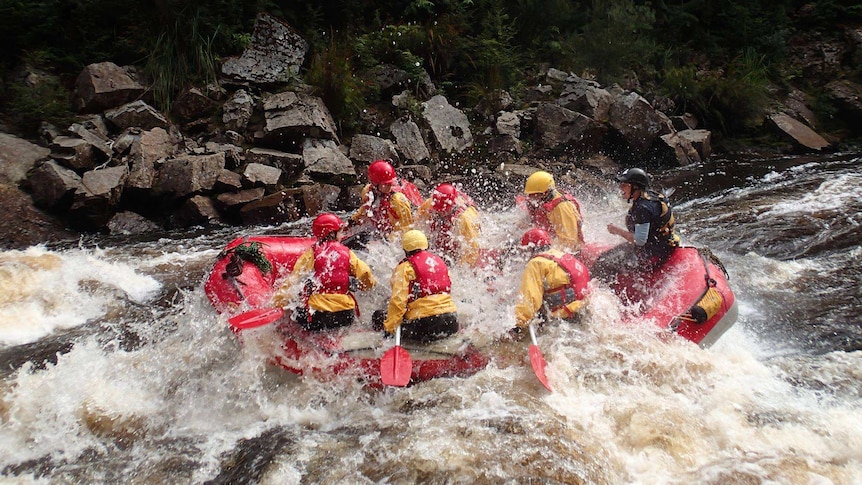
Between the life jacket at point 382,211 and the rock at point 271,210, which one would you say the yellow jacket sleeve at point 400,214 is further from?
the rock at point 271,210

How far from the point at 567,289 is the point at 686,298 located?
114cm

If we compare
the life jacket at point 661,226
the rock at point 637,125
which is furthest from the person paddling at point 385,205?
the rock at point 637,125

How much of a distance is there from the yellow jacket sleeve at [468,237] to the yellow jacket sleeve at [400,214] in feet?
2.76

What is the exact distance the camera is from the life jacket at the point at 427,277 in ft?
14.7

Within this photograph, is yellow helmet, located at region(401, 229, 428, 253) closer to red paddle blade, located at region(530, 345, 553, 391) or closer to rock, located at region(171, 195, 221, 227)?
red paddle blade, located at region(530, 345, 553, 391)

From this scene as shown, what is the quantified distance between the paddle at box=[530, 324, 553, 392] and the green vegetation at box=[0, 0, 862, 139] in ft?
26.8

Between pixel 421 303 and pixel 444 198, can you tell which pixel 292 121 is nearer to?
pixel 444 198

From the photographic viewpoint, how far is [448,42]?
14180 millimetres

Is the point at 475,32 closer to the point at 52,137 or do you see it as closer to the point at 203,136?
the point at 203,136

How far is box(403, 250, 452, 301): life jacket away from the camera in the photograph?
14.7 ft

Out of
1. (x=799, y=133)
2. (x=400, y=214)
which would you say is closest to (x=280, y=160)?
(x=400, y=214)

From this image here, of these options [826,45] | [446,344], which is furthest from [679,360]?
[826,45]

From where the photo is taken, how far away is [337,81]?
11.3m

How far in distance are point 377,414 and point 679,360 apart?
250 cm
